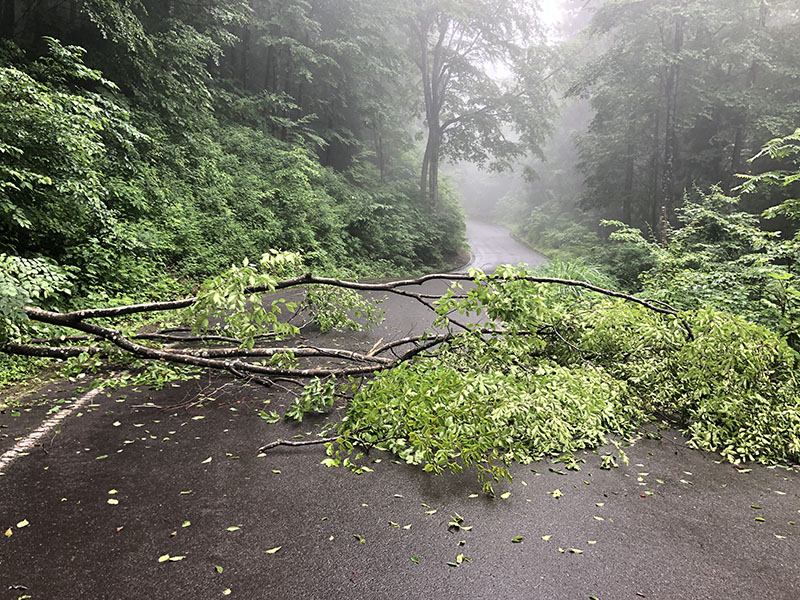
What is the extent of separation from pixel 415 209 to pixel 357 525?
66.9ft

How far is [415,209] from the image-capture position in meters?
22.1

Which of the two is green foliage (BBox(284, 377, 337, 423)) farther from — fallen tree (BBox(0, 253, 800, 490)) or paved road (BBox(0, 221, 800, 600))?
paved road (BBox(0, 221, 800, 600))

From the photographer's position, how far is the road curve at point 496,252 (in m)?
21.6

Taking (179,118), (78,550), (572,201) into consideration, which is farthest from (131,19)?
(572,201)

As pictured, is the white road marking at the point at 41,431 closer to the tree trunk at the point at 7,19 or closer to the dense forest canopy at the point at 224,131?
the dense forest canopy at the point at 224,131

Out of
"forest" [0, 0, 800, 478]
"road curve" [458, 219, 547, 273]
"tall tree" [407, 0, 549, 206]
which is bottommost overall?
"road curve" [458, 219, 547, 273]

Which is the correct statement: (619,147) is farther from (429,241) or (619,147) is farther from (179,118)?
(179,118)

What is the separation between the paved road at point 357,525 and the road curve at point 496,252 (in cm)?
1453

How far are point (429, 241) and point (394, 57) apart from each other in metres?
8.94

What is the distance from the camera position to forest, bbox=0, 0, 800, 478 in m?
3.93

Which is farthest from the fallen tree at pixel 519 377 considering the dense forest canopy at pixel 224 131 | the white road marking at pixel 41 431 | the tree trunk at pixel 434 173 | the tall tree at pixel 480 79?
the tall tree at pixel 480 79

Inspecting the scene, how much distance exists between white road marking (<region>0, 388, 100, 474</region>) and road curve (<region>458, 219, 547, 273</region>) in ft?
47.9

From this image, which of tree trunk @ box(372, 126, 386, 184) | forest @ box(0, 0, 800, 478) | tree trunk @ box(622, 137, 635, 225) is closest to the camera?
forest @ box(0, 0, 800, 478)

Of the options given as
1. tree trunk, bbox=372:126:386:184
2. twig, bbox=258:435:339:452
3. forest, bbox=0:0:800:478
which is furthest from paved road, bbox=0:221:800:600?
tree trunk, bbox=372:126:386:184
